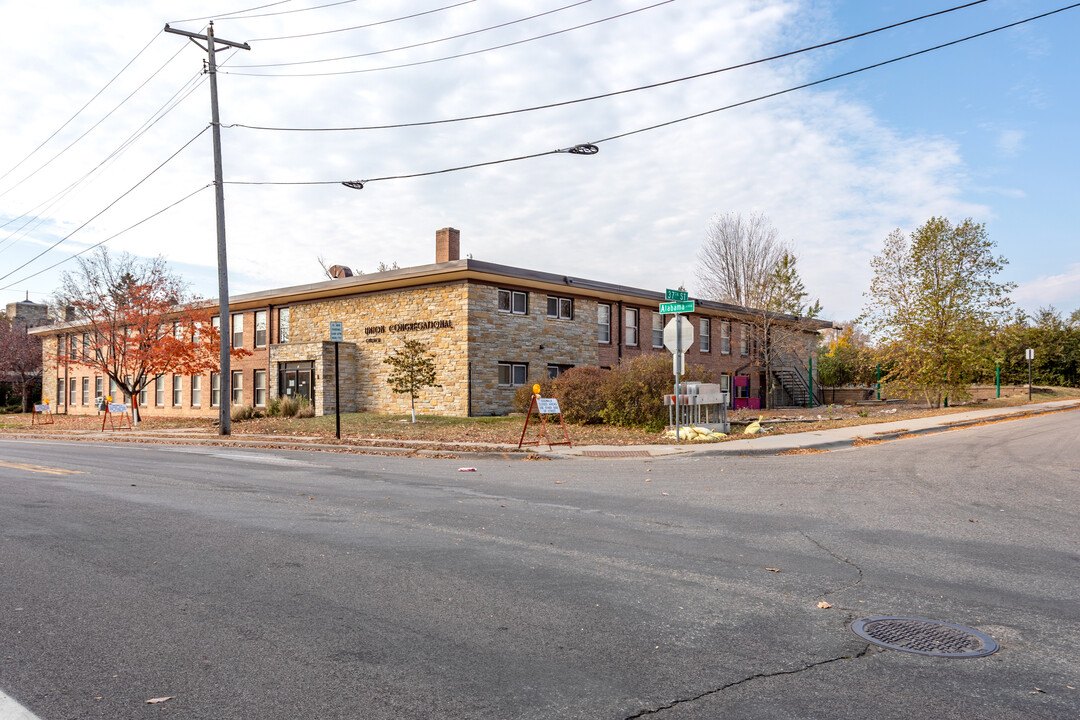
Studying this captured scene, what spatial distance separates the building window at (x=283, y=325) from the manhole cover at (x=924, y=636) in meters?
32.6

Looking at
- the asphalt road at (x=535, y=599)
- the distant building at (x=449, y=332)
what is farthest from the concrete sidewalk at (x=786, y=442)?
the distant building at (x=449, y=332)

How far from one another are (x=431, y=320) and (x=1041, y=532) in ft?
73.5

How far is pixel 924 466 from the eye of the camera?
12008 millimetres

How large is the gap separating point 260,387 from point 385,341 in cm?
1005

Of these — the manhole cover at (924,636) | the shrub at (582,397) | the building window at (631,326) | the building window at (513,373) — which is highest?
the building window at (631,326)

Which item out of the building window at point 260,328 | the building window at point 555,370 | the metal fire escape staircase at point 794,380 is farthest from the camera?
the metal fire escape staircase at point 794,380

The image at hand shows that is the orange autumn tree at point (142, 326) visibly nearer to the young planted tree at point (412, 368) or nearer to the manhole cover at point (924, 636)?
the young planted tree at point (412, 368)

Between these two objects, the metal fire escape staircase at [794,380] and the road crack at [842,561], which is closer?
the road crack at [842,561]

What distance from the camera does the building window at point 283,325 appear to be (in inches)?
1330

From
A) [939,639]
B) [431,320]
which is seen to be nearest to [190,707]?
[939,639]

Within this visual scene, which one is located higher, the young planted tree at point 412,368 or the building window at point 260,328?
the building window at point 260,328

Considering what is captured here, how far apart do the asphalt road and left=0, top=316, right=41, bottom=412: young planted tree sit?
4914 cm

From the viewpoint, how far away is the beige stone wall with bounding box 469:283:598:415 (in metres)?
26.2

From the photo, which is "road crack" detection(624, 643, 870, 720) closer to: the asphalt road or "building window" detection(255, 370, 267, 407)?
the asphalt road
